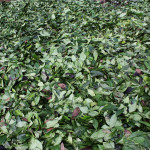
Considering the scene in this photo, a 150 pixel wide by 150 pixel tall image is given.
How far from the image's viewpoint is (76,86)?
163 centimetres

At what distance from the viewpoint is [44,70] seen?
1.75 m

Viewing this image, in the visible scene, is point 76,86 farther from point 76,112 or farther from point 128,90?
point 128,90

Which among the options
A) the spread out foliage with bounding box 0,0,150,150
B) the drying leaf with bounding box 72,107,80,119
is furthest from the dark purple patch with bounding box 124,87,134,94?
the drying leaf with bounding box 72,107,80,119

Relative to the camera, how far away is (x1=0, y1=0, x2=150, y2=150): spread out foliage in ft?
4.10

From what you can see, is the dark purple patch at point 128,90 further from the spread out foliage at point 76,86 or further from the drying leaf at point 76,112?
the drying leaf at point 76,112

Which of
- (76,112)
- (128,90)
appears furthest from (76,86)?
(128,90)

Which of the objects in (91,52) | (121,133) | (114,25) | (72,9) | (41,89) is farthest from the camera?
(72,9)

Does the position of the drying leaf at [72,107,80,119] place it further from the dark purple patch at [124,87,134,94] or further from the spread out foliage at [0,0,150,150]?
the dark purple patch at [124,87,134,94]

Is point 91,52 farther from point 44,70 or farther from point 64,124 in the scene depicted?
point 64,124

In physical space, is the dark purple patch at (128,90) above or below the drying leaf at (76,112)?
above

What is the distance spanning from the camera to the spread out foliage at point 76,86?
1.25 m

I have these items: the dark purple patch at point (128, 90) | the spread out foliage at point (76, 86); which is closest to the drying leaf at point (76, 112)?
the spread out foliage at point (76, 86)

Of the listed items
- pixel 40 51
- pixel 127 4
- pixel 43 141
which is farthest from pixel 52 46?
pixel 127 4

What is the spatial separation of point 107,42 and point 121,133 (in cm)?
124
